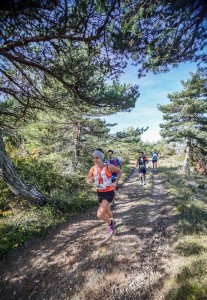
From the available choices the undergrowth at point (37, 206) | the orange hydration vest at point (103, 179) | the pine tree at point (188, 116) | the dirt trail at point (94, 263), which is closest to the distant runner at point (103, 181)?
the orange hydration vest at point (103, 179)

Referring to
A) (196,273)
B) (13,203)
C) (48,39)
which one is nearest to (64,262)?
(196,273)

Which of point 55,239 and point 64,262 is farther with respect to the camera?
point 55,239

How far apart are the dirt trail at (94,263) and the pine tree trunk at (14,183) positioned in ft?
5.81

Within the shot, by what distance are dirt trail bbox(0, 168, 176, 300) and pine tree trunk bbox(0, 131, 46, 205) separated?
1.77m

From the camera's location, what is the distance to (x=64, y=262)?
433cm

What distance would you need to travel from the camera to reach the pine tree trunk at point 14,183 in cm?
632

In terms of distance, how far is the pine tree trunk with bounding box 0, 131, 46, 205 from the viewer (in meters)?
6.32

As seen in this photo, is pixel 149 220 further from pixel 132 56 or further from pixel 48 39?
pixel 48 39

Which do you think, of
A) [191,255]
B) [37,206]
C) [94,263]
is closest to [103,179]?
[94,263]

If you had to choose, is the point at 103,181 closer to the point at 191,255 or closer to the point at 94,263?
the point at 94,263

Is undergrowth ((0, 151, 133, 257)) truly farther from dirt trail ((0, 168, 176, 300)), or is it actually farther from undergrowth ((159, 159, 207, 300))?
undergrowth ((159, 159, 207, 300))

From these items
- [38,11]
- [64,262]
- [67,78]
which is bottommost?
[64,262]

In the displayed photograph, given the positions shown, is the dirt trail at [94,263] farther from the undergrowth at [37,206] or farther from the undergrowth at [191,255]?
the undergrowth at [37,206]

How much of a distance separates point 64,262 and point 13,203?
3985 mm
